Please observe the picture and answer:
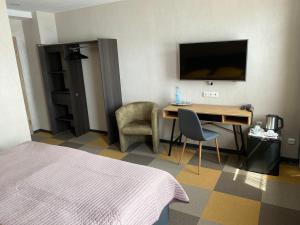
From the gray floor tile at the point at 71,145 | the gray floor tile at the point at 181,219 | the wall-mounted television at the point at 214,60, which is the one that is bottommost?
the gray floor tile at the point at 181,219

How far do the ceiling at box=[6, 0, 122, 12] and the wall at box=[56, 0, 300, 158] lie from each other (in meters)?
0.18

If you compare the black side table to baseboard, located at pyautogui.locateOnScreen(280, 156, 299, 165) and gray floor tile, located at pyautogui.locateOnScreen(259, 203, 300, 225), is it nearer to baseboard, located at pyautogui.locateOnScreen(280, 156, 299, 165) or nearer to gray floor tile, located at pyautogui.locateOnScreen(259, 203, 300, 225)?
baseboard, located at pyautogui.locateOnScreen(280, 156, 299, 165)

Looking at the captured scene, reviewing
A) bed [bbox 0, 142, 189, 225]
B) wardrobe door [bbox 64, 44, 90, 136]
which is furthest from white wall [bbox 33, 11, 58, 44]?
bed [bbox 0, 142, 189, 225]

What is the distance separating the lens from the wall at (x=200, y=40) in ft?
9.60

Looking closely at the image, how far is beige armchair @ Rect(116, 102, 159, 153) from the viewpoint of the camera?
11.8 feet

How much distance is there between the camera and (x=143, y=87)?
13.3 feet

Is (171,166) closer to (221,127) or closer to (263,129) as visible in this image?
(221,127)

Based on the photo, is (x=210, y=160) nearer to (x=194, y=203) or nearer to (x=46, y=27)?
(x=194, y=203)

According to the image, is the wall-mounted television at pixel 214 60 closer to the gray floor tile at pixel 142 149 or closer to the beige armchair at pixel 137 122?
the beige armchair at pixel 137 122

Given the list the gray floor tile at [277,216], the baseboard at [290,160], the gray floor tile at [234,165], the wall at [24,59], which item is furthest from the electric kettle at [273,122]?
the wall at [24,59]

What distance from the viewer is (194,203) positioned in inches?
96.8

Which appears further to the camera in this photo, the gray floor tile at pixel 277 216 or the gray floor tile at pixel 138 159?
the gray floor tile at pixel 138 159

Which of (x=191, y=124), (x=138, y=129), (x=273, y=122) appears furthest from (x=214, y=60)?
(x=138, y=129)

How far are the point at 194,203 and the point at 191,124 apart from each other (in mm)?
978
